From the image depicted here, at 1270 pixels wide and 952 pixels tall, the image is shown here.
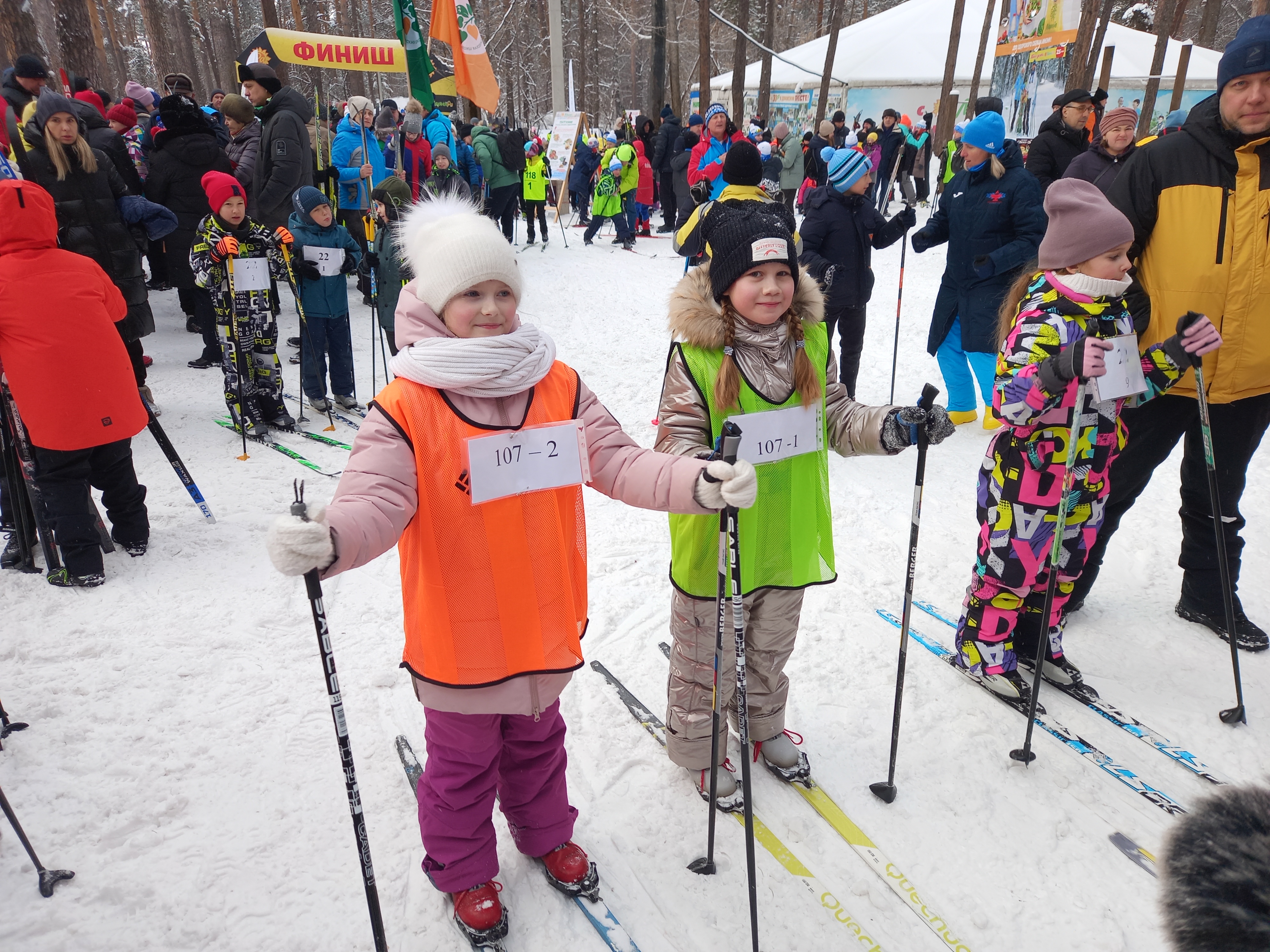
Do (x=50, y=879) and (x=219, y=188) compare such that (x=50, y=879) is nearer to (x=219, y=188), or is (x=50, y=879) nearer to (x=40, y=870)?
(x=40, y=870)

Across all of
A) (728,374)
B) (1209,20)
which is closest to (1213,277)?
(728,374)

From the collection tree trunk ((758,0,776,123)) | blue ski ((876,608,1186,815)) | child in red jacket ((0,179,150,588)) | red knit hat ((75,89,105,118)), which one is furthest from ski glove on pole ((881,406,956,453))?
tree trunk ((758,0,776,123))

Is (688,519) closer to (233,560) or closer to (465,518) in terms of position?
(465,518)

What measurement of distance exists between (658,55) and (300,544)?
2467 centimetres

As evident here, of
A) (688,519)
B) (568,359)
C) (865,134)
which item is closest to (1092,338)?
(688,519)

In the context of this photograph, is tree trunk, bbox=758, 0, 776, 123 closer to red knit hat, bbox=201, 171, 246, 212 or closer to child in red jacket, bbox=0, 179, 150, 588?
red knit hat, bbox=201, 171, 246, 212

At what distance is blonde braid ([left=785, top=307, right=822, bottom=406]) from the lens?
7.53 ft

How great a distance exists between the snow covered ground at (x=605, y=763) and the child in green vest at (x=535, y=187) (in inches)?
407

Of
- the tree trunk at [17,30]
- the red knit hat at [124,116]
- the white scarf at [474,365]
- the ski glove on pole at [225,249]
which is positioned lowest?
the white scarf at [474,365]

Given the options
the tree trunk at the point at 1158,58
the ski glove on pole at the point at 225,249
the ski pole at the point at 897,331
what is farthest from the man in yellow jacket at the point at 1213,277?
the tree trunk at the point at 1158,58

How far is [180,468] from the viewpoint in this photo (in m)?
4.42

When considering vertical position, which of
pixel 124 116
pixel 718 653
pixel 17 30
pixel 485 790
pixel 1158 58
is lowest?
pixel 485 790

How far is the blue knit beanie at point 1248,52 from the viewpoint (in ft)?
8.68

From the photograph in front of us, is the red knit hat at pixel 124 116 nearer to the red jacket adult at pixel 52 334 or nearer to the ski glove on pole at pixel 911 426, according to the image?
the red jacket adult at pixel 52 334
